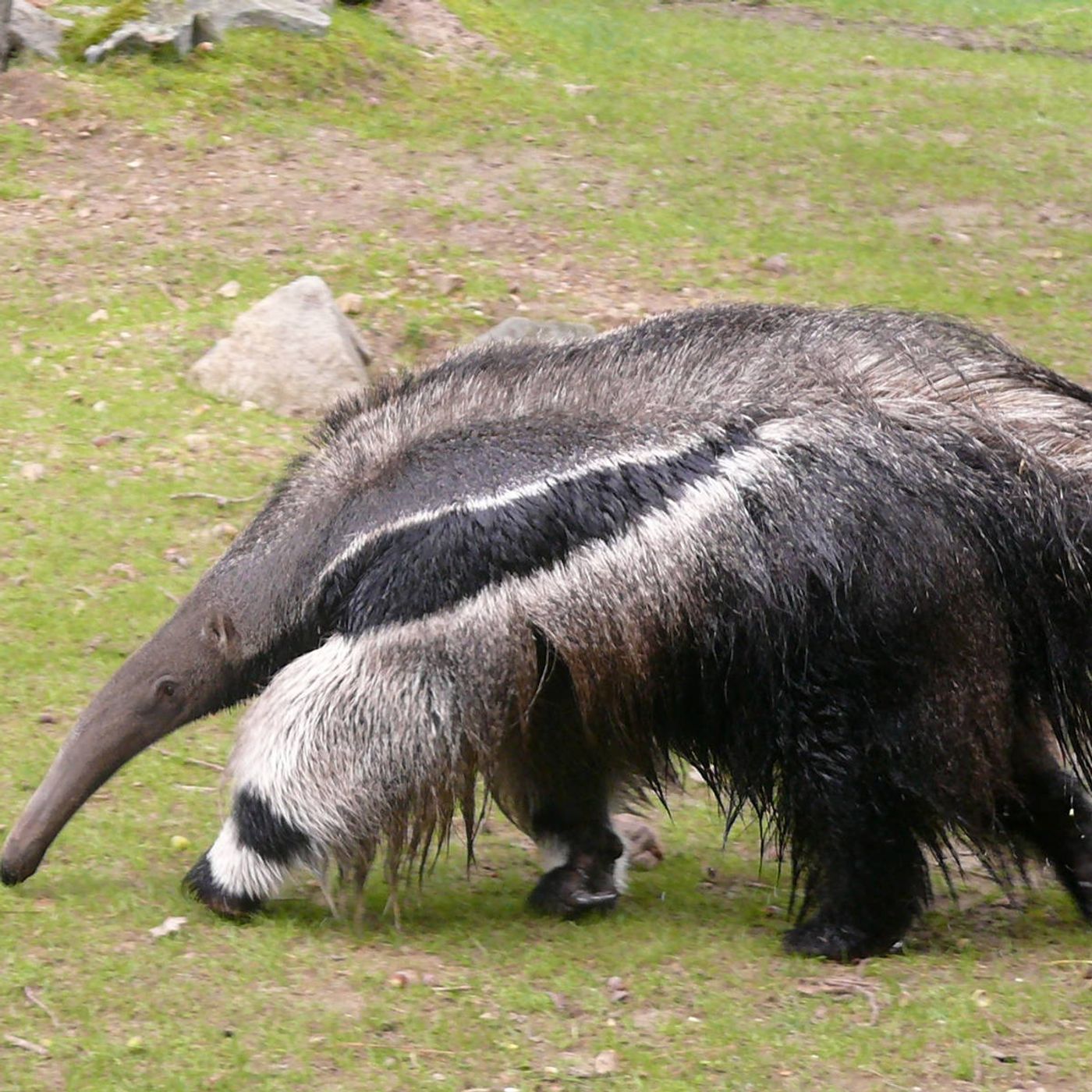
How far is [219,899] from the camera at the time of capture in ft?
15.9

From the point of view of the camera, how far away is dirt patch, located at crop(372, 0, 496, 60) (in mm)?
14086

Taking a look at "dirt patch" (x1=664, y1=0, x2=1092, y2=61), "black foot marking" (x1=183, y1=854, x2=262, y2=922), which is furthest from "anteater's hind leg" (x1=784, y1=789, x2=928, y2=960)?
"dirt patch" (x1=664, y1=0, x2=1092, y2=61)

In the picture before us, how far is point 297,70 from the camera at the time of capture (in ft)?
42.4

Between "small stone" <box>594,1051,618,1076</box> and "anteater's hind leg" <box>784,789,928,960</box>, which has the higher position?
"anteater's hind leg" <box>784,789,928,960</box>

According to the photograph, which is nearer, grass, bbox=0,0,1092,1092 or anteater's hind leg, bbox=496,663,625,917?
grass, bbox=0,0,1092,1092

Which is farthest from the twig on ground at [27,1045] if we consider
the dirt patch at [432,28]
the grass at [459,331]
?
the dirt patch at [432,28]

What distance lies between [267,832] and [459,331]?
519 cm

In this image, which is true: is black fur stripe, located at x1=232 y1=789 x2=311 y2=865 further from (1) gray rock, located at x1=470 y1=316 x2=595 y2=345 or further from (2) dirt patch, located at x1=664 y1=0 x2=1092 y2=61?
(2) dirt patch, located at x1=664 y1=0 x2=1092 y2=61

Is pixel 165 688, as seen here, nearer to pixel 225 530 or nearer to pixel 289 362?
pixel 225 530

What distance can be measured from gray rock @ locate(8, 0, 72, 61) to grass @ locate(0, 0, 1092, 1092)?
0.39m

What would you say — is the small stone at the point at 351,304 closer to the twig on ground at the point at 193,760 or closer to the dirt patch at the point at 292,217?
the dirt patch at the point at 292,217

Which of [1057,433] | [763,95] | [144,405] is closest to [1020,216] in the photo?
[763,95]

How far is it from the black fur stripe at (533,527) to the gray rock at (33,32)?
362 inches

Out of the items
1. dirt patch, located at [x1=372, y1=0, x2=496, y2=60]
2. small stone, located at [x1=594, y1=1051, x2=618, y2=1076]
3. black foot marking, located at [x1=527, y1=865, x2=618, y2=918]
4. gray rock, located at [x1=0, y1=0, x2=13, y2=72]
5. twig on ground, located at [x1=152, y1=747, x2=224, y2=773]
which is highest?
dirt patch, located at [x1=372, y1=0, x2=496, y2=60]
